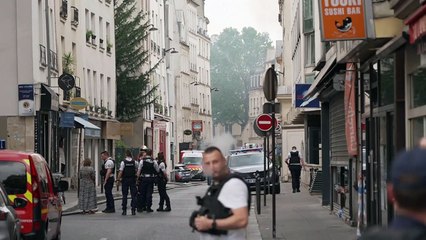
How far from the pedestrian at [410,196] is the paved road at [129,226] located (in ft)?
55.2

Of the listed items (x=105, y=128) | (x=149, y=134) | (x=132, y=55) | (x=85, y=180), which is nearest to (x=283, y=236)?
(x=85, y=180)

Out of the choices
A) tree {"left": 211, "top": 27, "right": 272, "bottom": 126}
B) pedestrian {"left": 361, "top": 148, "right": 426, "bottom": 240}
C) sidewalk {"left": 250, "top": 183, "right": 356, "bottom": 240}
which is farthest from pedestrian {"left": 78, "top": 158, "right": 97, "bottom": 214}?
tree {"left": 211, "top": 27, "right": 272, "bottom": 126}

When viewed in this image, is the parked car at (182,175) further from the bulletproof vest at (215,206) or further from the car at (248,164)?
the bulletproof vest at (215,206)

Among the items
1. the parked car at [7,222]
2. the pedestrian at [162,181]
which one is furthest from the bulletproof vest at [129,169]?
the parked car at [7,222]

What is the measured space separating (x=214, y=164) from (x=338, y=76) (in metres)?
13.6

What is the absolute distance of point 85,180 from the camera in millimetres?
28984

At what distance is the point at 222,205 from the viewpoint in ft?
26.5

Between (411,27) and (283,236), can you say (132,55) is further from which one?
(411,27)

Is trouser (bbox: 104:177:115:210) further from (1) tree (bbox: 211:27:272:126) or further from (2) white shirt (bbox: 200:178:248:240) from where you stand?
(1) tree (bbox: 211:27:272:126)

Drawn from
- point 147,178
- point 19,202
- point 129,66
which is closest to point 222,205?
point 19,202

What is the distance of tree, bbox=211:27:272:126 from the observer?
154 meters

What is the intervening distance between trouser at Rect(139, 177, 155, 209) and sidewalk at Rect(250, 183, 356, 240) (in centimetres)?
283

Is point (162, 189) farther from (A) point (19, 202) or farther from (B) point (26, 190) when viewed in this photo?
(A) point (19, 202)

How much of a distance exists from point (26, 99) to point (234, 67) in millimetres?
124147
